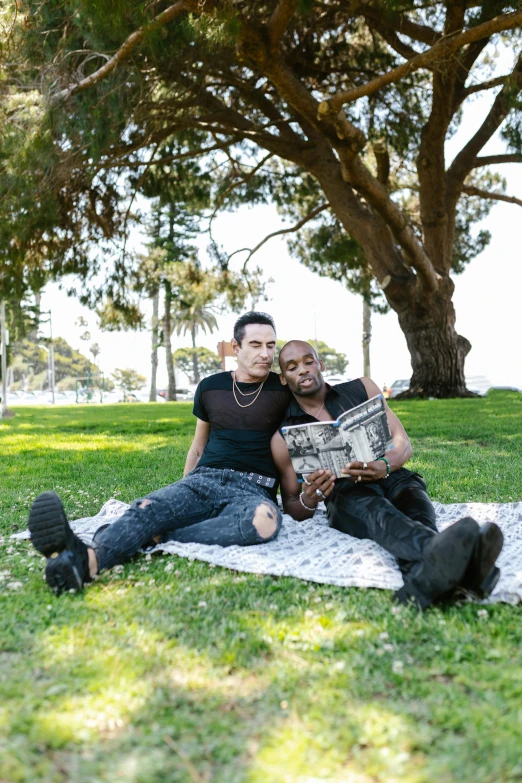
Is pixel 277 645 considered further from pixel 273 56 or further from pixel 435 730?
pixel 273 56

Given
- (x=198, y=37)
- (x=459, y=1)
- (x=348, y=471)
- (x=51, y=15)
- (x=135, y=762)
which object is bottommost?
(x=135, y=762)

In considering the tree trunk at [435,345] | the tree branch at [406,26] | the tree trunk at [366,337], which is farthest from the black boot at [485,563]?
the tree trunk at [366,337]

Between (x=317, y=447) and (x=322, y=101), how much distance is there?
6.86 m

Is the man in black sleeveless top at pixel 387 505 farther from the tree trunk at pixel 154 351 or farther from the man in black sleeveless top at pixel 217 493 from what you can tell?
the tree trunk at pixel 154 351

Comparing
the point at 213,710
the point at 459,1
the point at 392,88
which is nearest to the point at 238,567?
the point at 213,710

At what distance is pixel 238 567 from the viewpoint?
299 cm

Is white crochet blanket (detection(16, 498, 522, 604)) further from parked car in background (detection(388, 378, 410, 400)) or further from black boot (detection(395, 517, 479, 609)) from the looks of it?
parked car in background (detection(388, 378, 410, 400))

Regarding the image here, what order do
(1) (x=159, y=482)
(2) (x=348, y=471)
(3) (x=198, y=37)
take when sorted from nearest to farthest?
(2) (x=348, y=471) → (1) (x=159, y=482) → (3) (x=198, y=37)

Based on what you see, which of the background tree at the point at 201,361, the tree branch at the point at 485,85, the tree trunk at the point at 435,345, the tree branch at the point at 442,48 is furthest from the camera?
the background tree at the point at 201,361

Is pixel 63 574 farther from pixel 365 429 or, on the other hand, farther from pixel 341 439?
pixel 365 429

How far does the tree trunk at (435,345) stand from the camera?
13.5m

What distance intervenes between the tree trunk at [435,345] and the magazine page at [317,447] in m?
10.6

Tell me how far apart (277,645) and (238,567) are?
2.74ft

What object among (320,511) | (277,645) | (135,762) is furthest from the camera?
(320,511)
